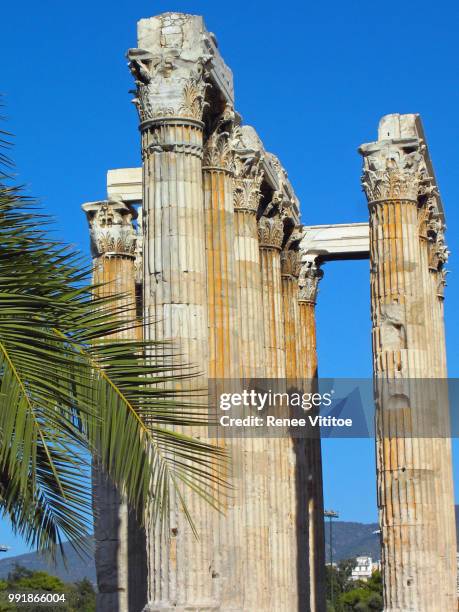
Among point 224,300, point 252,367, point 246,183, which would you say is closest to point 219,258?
point 224,300

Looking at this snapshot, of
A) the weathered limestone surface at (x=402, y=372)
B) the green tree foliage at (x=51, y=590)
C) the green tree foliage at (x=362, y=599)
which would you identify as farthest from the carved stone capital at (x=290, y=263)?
the green tree foliage at (x=362, y=599)

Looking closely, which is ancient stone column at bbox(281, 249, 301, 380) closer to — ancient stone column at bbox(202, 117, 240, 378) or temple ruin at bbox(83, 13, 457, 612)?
temple ruin at bbox(83, 13, 457, 612)

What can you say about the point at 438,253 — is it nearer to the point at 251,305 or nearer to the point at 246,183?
the point at 246,183

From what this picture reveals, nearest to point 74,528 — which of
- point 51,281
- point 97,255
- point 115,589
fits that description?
point 51,281

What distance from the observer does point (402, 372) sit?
40250 mm

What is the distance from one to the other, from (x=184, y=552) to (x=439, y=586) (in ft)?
42.8

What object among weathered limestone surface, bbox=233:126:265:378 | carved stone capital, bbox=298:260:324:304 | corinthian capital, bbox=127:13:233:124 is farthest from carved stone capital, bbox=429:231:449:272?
corinthian capital, bbox=127:13:233:124

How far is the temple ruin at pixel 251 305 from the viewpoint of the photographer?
30141 mm

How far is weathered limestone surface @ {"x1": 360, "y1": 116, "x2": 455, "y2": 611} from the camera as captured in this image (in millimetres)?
38906

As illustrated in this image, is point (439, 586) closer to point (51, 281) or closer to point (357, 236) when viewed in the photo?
point (357, 236)

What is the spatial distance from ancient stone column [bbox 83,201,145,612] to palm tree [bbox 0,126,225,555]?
24291 mm

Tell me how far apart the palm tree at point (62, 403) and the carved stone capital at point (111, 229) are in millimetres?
33223

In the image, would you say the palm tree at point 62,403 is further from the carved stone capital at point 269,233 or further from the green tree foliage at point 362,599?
the green tree foliage at point 362,599

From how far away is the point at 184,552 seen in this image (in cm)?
2834
